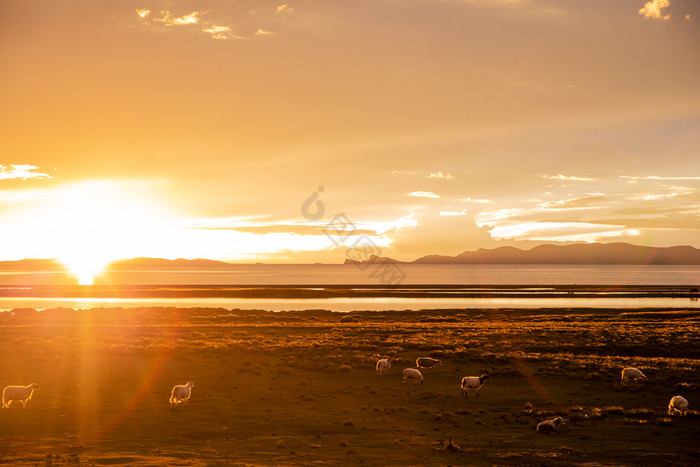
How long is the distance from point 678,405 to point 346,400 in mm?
13795

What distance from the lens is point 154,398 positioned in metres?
25.8

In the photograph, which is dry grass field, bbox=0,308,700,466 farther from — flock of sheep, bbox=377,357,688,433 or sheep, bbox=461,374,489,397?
sheep, bbox=461,374,489,397

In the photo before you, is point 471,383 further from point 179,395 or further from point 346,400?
point 179,395

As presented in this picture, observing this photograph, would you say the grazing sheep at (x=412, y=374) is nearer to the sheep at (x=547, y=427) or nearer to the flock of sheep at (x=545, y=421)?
the flock of sheep at (x=545, y=421)

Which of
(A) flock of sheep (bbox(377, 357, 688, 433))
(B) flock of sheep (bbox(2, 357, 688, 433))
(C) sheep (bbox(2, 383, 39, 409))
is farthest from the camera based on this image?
(C) sheep (bbox(2, 383, 39, 409))

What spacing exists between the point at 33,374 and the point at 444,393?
2303 cm

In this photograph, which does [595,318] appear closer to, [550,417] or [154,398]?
[550,417]

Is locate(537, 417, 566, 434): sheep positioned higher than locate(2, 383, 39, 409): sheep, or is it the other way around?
locate(2, 383, 39, 409): sheep

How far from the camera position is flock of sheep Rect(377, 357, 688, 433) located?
20.3 m

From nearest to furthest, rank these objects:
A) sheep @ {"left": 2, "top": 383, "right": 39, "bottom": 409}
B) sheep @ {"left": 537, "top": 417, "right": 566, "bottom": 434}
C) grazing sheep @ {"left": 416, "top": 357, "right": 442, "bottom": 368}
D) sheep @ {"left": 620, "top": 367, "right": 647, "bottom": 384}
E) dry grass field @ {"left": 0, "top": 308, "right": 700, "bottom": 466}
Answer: dry grass field @ {"left": 0, "top": 308, "right": 700, "bottom": 466} → sheep @ {"left": 537, "top": 417, "right": 566, "bottom": 434} → sheep @ {"left": 2, "top": 383, "right": 39, "bottom": 409} → sheep @ {"left": 620, "top": 367, "right": 647, "bottom": 384} → grazing sheep @ {"left": 416, "top": 357, "right": 442, "bottom": 368}

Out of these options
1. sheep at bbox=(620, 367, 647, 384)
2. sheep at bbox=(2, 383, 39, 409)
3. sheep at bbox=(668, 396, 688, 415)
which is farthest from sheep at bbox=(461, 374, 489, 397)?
sheep at bbox=(2, 383, 39, 409)

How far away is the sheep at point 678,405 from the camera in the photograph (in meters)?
22.1

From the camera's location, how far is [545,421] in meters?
20.5

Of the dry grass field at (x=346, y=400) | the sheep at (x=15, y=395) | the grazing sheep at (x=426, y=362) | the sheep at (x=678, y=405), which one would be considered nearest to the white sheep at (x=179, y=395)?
the dry grass field at (x=346, y=400)
